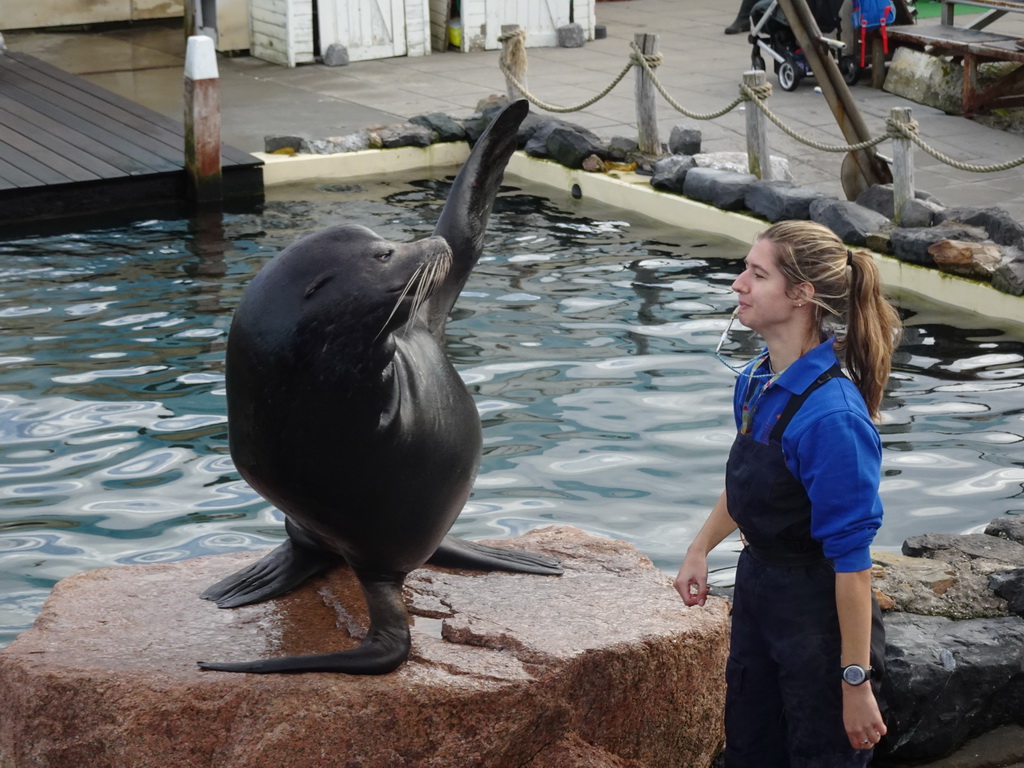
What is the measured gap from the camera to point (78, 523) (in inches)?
203

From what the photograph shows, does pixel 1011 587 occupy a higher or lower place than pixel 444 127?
lower

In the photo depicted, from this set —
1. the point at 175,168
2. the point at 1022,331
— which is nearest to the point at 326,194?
the point at 175,168

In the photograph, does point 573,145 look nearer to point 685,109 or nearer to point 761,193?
point 685,109

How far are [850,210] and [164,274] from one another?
4225 millimetres

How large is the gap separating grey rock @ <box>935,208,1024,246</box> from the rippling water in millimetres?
732

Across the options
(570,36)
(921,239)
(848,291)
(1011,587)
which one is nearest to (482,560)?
(848,291)

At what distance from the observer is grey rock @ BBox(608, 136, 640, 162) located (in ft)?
33.8

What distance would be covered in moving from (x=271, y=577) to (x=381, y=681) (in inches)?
24.1

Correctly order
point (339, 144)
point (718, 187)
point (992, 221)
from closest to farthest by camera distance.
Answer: point (992, 221)
point (718, 187)
point (339, 144)

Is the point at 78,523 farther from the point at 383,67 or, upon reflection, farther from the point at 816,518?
the point at 383,67

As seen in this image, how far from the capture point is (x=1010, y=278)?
727cm

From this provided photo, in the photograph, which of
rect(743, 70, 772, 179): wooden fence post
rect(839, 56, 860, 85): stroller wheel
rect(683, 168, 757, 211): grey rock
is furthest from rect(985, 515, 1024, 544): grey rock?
rect(839, 56, 860, 85): stroller wheel

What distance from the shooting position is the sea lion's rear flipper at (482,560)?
12.2ft

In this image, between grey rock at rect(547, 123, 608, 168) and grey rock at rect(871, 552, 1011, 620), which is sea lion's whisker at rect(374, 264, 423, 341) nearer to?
grey rock at rect(871, 552, 1011, 620)
